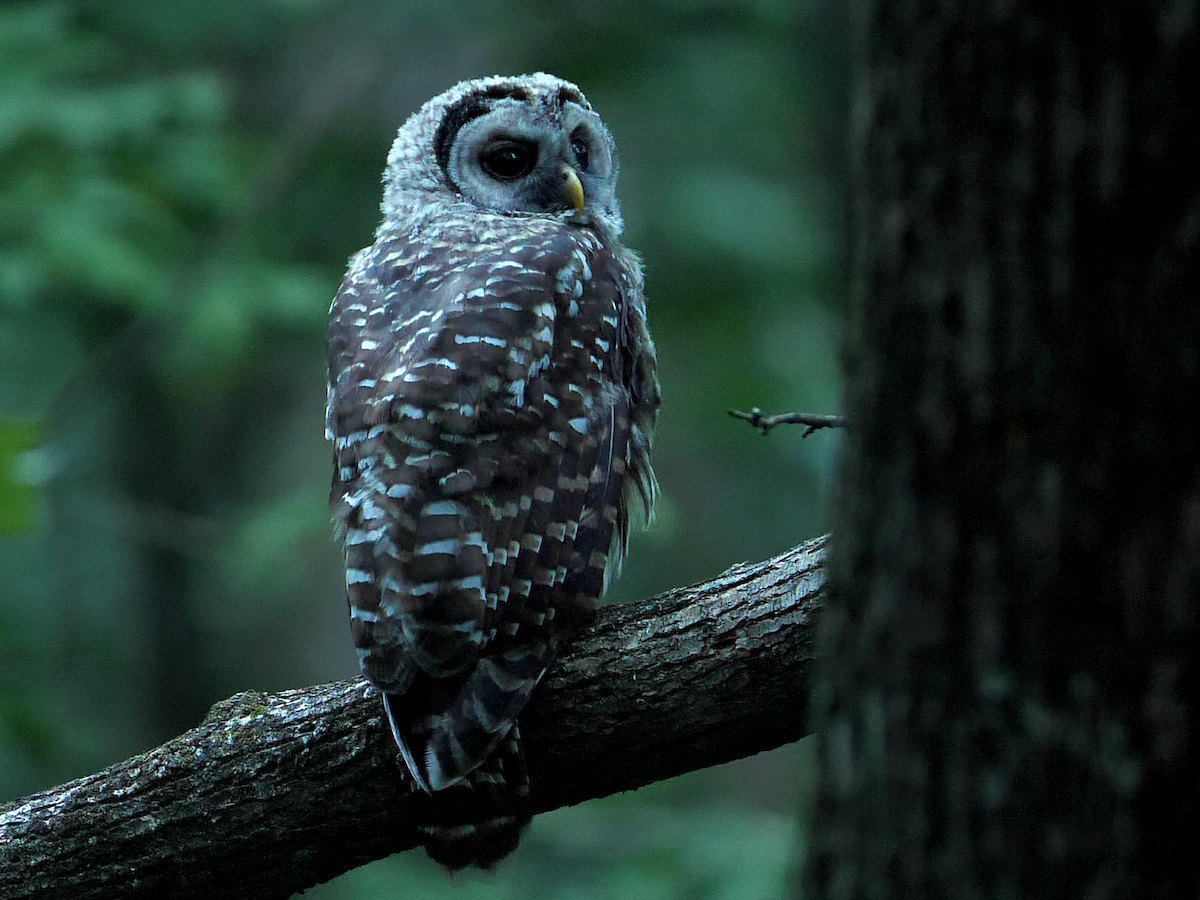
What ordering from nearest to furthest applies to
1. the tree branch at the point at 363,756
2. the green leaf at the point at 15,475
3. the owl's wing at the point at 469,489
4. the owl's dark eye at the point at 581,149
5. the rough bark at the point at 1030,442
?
1. the rough bark at the point at 1030,442
2. the tree branch at the point at 363,756
3. the owl's wing at the point at 469,489
4. the green leaf at the point at 15,475
5. the owl's dark eye at the point at 581,149

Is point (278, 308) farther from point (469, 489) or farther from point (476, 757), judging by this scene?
point (476, 757)

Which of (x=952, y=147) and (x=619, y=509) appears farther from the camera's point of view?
(x=619, y=509)

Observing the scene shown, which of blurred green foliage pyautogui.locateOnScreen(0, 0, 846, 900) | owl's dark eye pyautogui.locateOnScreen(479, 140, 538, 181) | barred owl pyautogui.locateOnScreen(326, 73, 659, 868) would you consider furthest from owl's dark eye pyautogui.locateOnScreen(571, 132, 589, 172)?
blurred green foliage pyautogui.locateOnScreen(0, 0, 846, 900)

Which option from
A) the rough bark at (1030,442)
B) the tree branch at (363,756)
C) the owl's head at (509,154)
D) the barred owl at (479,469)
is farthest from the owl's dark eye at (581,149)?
the rough bark at (1030,442)

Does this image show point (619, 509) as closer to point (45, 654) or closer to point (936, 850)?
point (936, 850)

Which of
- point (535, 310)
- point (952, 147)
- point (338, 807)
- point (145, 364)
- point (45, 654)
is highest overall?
point (952, 147)

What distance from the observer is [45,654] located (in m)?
8.56

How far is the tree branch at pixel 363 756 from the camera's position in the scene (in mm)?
3240

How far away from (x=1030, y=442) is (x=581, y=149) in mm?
4088

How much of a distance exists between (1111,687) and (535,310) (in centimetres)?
272

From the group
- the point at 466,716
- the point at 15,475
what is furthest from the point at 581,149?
the point at 466,716

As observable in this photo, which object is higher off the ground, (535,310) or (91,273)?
(535,310)

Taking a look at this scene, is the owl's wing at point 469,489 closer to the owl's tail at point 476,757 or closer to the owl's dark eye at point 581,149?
the owl's tail at point 476,757

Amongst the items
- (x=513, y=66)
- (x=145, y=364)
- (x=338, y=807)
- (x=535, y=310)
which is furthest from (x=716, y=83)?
(x=338, y=807)
